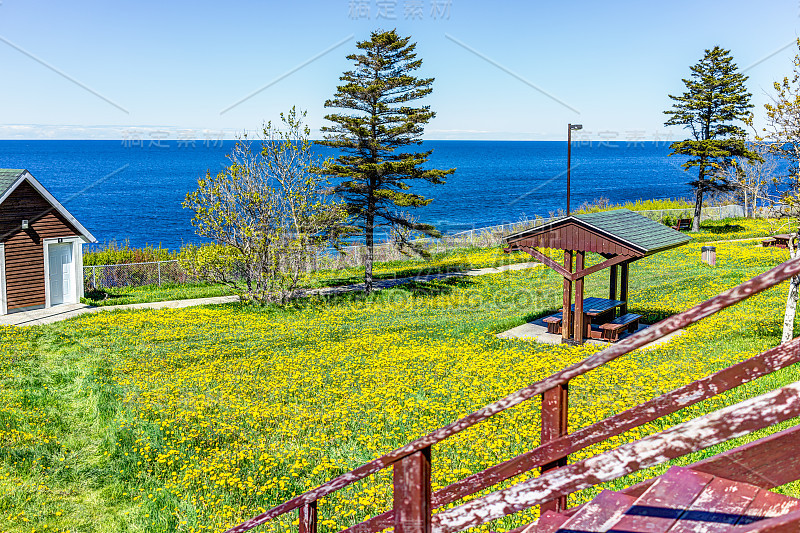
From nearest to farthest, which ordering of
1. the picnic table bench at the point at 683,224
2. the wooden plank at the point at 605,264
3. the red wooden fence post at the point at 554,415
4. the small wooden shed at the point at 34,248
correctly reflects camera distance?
the red wooden fence post at the point at 554,415 < the wooden plank at the point at 605,264 < the small wooden shed at the point at 34,248 < the picnic table bench at the point at 683,224

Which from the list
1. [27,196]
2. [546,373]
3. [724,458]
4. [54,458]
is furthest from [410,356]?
[27,196]

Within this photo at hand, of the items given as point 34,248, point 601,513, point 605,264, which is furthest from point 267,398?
point 34,248

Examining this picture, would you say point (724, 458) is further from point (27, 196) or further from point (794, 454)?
point (27, 196)

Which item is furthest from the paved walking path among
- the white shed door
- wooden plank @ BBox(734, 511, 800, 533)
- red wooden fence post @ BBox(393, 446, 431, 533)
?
wooden plank @ BBox(734, 511, 800, 533)

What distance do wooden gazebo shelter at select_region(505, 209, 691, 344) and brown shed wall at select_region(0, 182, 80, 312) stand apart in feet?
57.6

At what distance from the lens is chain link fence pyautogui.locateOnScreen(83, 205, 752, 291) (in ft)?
97.6

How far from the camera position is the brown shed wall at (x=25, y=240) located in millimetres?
23062

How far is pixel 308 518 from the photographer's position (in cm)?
416

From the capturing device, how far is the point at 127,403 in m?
12.4

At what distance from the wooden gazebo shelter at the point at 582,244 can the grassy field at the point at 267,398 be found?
5.16 ft

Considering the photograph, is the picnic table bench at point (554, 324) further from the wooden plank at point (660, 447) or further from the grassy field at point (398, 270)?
the wooden plank at point (660, 447)

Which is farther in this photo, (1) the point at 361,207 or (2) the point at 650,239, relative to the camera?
(1) the point at 361,207

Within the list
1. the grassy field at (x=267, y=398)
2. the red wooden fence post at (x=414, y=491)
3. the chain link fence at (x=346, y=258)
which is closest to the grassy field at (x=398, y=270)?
the chain link fence at (x=346, y=258)

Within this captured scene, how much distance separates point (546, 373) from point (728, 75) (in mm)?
41570
